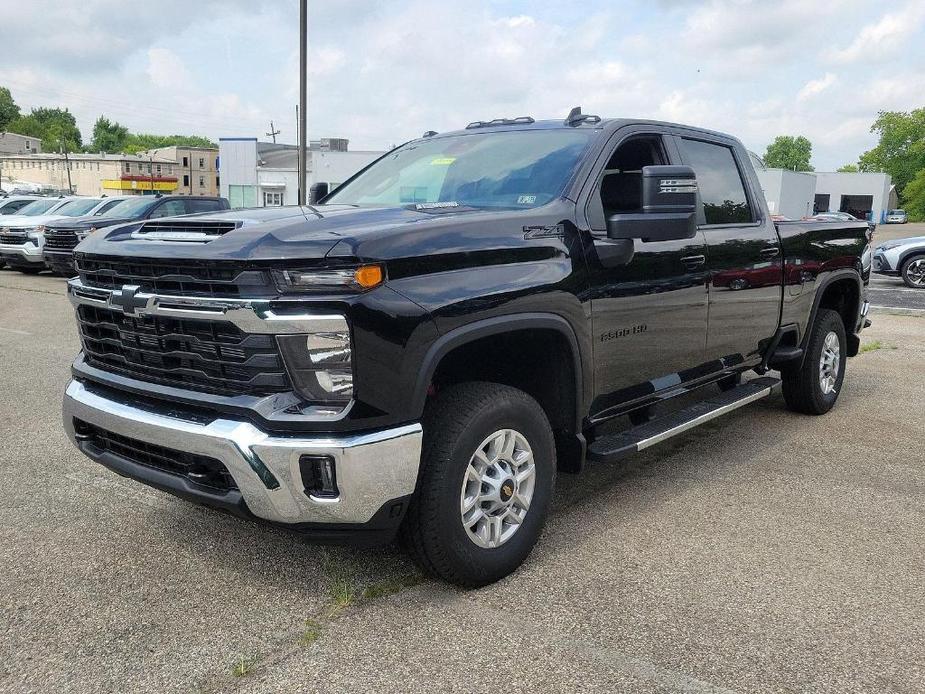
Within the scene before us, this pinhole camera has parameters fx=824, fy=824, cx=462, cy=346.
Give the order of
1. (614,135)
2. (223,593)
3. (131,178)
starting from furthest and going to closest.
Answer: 1. (131,178)
2. (614,135)
3. (223,593)

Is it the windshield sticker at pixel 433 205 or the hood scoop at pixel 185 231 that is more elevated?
the windshield sticker at pixel 433 205

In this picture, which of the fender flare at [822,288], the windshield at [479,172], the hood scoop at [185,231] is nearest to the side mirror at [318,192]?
the windshield at [479,172]

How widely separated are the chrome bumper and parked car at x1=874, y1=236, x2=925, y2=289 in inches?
658

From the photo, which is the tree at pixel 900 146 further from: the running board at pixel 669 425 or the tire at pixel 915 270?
the running board at pixel 669 425

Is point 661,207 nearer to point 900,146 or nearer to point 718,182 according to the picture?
point 718,182

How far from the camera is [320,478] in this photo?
2783 mm

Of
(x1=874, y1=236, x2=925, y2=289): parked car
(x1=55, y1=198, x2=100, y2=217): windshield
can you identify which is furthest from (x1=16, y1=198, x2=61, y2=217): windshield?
(x1=874, y1=236, x2=925, y2=289): parked car

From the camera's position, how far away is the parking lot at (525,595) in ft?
8.89

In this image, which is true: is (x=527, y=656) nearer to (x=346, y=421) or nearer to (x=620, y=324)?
(x=346, y=421)

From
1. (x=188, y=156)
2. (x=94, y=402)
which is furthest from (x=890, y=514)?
(x=188, y=156)

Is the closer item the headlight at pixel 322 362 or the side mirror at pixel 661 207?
the headlight at pixel 322 362

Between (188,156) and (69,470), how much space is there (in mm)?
112212

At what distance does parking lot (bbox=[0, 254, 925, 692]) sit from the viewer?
271 cm

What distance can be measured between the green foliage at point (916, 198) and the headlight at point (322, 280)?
117 m
